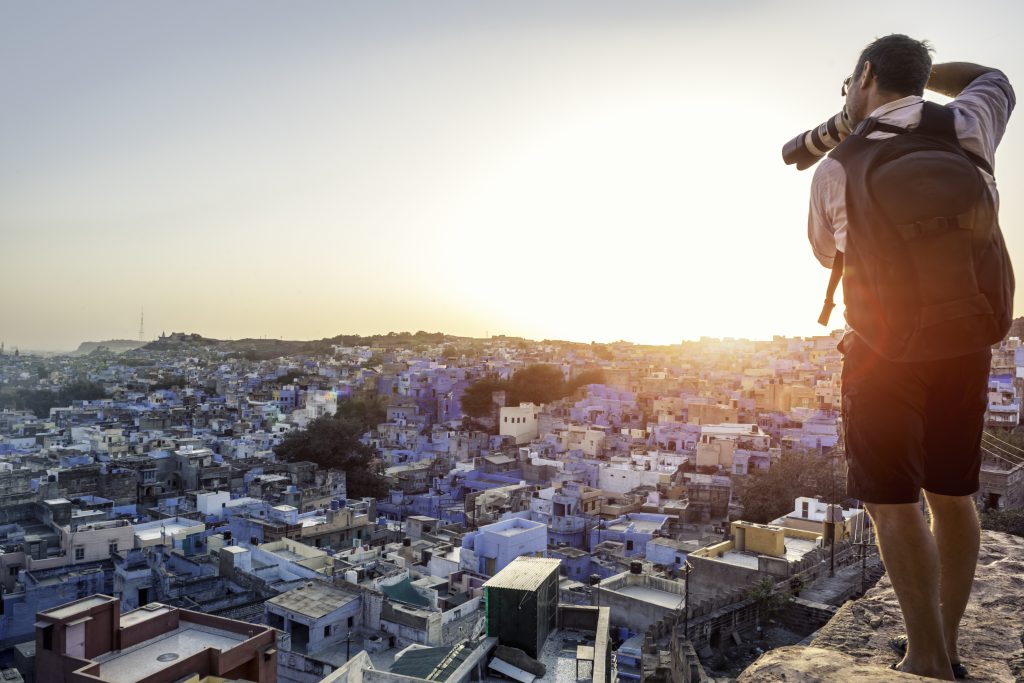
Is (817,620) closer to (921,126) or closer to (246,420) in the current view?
(921,126)

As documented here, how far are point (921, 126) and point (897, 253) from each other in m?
0.29

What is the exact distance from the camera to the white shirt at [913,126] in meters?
1.46

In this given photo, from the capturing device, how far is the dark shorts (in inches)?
57.7

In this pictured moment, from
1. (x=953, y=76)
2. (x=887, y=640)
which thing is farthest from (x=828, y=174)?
(x=887, y=640)

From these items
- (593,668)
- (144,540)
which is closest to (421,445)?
(144,540)

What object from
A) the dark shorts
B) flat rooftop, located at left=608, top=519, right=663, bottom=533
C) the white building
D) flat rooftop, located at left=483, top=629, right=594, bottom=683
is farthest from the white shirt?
the white building

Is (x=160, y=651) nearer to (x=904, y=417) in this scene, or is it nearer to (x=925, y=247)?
(x=904, y=417)

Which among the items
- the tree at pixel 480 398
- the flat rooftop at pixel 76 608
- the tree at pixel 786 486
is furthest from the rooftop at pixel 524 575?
the tree at pixel 480 398

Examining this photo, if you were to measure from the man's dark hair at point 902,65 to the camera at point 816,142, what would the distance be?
11 cm

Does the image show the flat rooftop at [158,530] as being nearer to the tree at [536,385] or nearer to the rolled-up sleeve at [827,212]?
the rolled-up sleeve at [827,212]

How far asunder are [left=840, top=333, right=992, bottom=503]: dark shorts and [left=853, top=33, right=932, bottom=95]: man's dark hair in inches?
21.1

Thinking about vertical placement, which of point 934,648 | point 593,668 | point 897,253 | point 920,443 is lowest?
point 593,668

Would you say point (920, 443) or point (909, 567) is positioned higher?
point (920, 443)

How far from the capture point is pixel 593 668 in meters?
5.45
